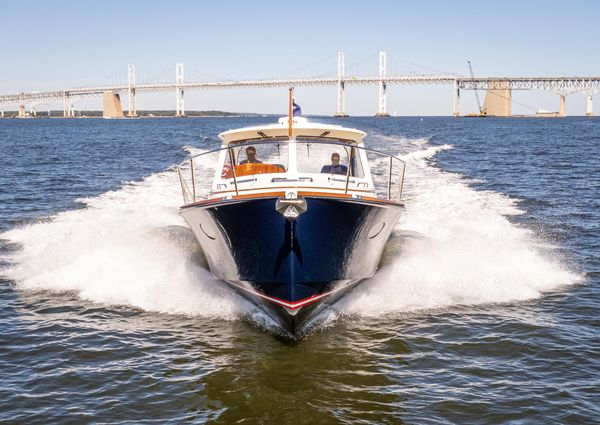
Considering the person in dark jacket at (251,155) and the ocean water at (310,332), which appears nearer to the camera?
the ocean water at (310,332)

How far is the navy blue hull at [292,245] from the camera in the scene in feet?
27.5

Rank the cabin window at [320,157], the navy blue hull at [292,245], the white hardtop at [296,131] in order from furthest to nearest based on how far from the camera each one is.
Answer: the white hardtop at [296,131] → the cabin window at [320,157] → the navy blue hull at [292,245]

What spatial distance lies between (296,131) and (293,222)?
2851mm

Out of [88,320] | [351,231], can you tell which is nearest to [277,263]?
[351,231]

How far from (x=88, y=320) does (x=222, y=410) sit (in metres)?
3.65

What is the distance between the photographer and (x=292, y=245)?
27.5 feet

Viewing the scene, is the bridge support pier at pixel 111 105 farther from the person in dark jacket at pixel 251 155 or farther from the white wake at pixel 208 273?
the person in dark jacket at pixel 251 155

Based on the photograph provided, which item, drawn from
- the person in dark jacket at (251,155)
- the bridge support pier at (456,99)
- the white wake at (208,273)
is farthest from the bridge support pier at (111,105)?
the person in dark jacket at (251,155)

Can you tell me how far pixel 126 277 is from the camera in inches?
436

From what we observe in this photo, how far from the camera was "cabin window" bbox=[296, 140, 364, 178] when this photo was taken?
10.2 m

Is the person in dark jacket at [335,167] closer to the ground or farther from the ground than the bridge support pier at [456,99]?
closer to the ground

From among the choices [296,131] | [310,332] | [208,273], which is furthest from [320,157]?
[310,332]

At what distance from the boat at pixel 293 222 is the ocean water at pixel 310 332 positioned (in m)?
0.58

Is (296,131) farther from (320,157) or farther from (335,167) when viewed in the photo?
(335,167)
